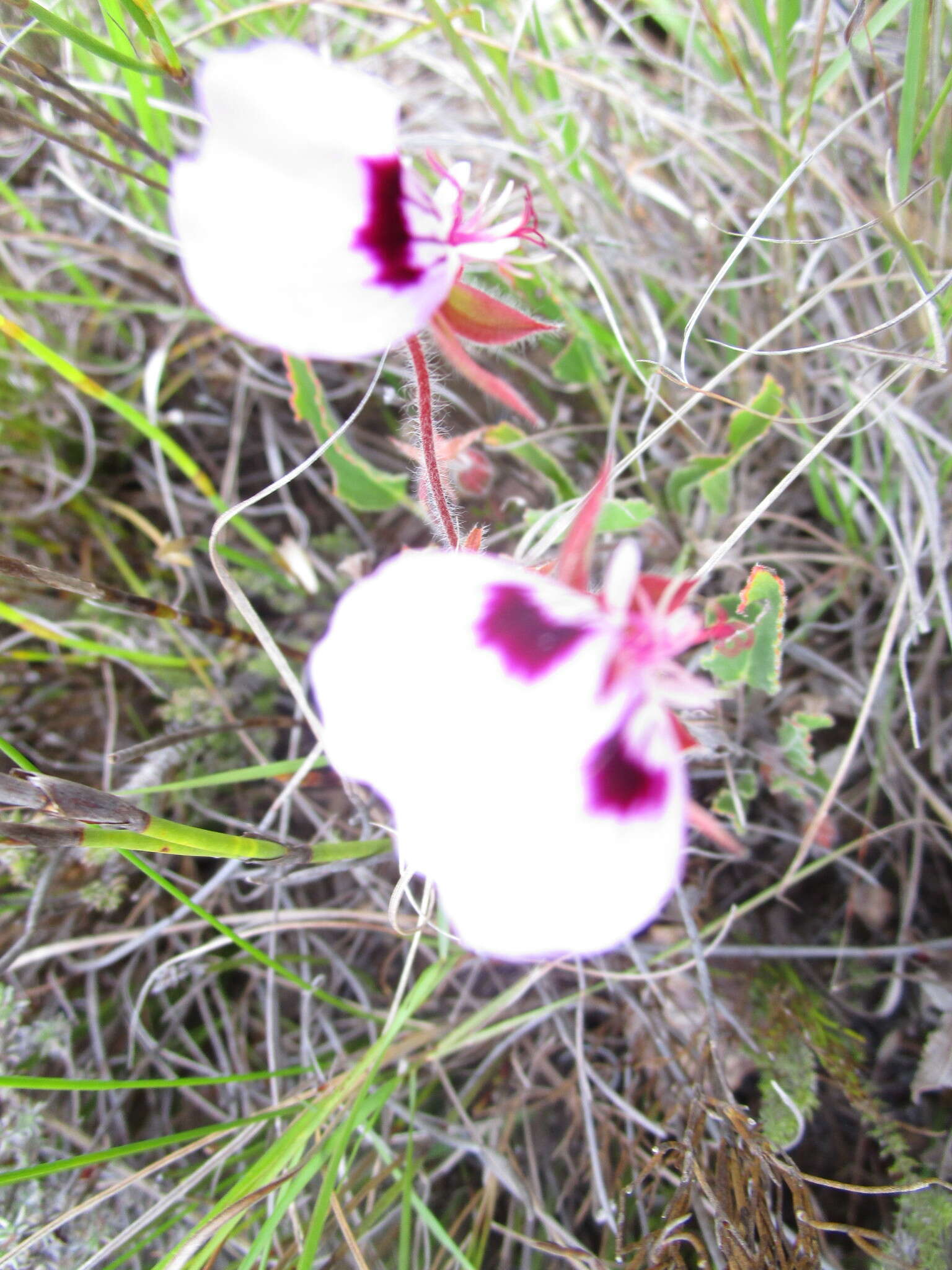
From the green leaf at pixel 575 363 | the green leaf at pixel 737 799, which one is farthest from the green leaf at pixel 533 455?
the green leaf at pixel 737 799

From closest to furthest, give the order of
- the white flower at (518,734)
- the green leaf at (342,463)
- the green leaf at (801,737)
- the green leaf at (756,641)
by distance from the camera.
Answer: the white flower at (518,734) → the green leaf at (756,641) → the green leaf at (801,737) → the green leaf at (342,463)

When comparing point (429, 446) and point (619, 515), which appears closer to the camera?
point (429, 446)

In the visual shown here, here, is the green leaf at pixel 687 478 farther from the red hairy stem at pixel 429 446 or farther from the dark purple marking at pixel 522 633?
the dark purple marking at pixel 522 633

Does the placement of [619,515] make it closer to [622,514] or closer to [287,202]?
[622,514]

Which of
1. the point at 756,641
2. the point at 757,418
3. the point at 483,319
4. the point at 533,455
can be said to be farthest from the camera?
the point at 533,455

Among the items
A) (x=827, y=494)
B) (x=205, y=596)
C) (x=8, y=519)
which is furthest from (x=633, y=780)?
(x=8, y=519)

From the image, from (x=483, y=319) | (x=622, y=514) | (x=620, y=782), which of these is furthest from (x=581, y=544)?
(x=622, y=514)

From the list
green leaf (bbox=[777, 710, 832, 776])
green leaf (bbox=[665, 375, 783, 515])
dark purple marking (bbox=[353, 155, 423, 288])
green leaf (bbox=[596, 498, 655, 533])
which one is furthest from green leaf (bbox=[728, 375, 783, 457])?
dark purple marking (bbox=[353, 155, 423, 288])
